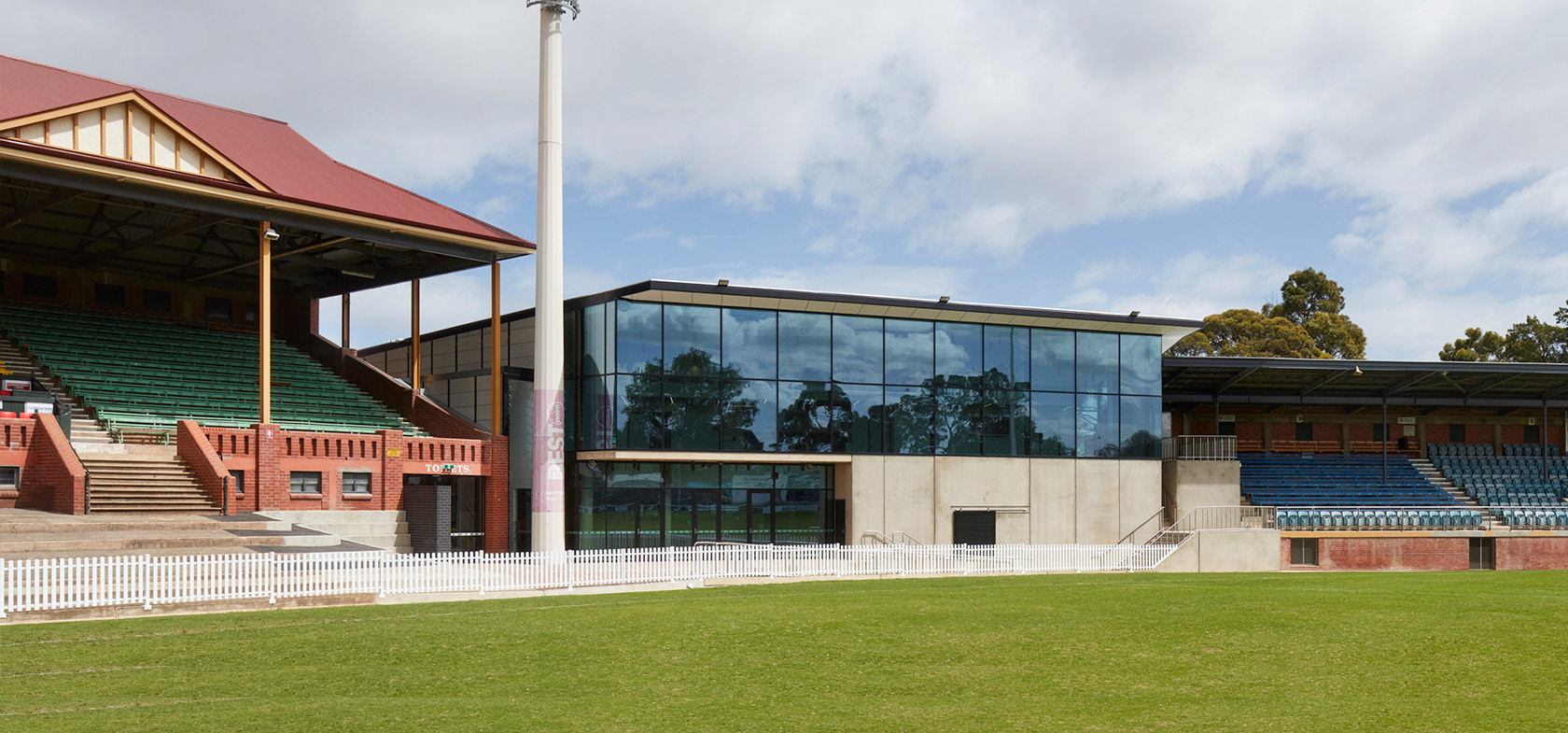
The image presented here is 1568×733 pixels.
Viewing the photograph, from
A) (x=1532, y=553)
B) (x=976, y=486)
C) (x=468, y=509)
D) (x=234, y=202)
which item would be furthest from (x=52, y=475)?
(x=1532, y=553)

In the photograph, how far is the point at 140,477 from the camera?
Result: 2789cm

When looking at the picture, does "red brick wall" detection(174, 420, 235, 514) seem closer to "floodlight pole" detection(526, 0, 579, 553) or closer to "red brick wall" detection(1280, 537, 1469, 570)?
"floodlight pole" detection(526, 0, 579, 553)

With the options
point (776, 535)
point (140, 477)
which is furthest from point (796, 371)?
point (140, 477)

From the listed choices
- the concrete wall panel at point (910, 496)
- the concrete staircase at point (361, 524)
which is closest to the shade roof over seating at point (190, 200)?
the concrete staircase at point (361, 524)

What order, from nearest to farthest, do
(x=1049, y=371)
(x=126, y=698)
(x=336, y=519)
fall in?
(x=126, y=698)
(x=336, y=519)
(x=1049, y=371)

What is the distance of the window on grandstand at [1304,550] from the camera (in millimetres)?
40062

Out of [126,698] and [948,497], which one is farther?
[948,497]

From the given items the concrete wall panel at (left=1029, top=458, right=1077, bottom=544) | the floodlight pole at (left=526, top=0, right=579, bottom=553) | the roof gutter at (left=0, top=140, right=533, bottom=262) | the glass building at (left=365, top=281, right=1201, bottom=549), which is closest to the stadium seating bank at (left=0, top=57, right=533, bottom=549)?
the roof gutter at (left=0, top=140, right=533, bottom=262)

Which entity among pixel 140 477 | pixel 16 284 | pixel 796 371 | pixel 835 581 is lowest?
pixel 835 581

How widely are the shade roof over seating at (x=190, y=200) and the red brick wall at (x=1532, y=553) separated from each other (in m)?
33.1

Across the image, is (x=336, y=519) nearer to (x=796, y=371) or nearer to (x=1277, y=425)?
(x=796, y=371)

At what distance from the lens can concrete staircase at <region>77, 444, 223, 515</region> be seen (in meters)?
27.0

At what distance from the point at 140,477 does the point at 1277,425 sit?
42.2 metres

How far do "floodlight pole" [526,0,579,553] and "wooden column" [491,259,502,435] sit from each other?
3.58 m
